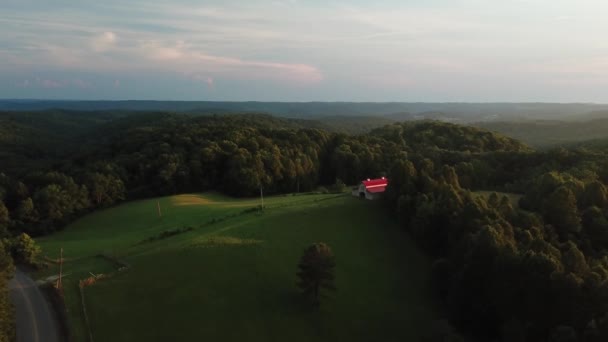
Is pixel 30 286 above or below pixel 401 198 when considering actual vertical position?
below

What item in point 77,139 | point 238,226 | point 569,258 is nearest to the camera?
point 569,258

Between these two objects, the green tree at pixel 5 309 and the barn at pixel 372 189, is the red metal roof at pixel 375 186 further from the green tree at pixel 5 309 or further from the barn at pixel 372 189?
the green tree at pixel 5 309

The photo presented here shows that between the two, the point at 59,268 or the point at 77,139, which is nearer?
the point at 59,268

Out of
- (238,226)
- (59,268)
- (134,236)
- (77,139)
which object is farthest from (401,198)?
(77,139)

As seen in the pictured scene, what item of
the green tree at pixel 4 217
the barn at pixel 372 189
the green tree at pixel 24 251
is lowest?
the green tree at pixel 4 217

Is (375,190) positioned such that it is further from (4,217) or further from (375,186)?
(4,217)


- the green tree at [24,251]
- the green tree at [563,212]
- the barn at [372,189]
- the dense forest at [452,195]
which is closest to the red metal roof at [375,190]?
the barn at [372,189]

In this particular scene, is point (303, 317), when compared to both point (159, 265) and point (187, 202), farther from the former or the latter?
point (187, 202)
